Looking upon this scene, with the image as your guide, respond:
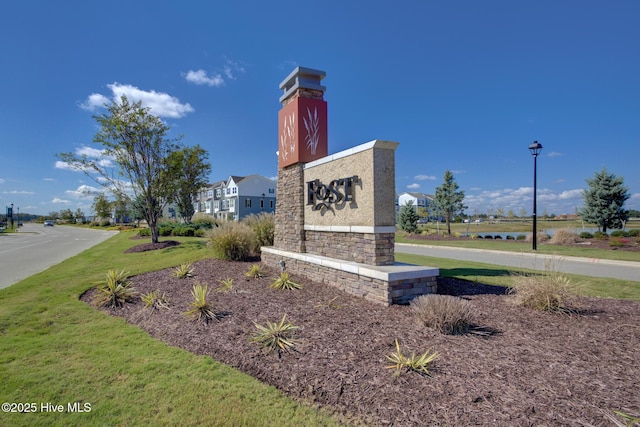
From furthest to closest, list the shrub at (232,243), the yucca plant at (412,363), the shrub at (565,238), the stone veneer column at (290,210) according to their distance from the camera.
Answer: the shrub at (565,238) < the shrub at (232,243) < the stone veneer column at (290,210) < the yucca plant at (412,363)

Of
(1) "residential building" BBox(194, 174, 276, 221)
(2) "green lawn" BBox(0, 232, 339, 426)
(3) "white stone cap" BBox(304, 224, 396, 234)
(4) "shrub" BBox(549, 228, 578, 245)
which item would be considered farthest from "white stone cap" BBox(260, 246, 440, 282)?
(1) "residential building" BBox(194, 174, 276, 221)

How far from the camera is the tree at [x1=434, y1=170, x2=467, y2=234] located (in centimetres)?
2697

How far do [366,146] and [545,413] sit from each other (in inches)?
192

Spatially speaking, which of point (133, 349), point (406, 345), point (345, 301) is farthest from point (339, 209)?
point (133, 349)

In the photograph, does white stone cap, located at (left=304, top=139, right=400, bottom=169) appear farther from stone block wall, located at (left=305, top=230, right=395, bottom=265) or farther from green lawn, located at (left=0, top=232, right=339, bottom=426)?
green lawn, located at (left=0, top=232, right=339, bottom=426)

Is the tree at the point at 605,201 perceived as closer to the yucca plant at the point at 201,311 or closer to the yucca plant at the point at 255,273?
the yucca plant at the point at 255,273

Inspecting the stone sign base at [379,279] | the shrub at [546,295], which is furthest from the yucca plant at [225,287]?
the shrub at [546,295]

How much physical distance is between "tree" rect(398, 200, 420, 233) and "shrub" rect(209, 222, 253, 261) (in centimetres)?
1957

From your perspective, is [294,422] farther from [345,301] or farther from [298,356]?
[345,301]

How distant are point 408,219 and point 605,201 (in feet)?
43.8

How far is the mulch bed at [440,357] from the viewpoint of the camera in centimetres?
281

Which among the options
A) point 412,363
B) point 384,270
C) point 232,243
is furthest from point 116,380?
point 232,243

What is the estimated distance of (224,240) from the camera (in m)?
10.3

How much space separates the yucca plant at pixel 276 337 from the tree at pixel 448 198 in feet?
82.5
